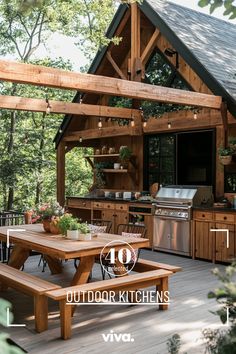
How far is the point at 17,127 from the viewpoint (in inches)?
510

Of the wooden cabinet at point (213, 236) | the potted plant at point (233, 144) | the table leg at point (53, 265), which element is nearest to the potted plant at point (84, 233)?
the table leg at point (53, 265)

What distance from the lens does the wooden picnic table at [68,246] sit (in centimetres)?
409

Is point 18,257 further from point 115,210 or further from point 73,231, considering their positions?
point 115,210

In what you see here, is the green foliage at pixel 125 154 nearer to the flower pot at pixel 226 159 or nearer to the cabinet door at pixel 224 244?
the flower pot at pixel 226 159

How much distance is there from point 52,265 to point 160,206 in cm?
269

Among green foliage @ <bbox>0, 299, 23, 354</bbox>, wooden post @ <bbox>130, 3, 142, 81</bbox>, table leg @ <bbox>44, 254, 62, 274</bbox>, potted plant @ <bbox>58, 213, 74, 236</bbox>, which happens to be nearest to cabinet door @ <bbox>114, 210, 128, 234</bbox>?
table leg @ <bbox>44, 254, 62, 274</bbox>

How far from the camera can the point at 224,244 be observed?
22.2 feet

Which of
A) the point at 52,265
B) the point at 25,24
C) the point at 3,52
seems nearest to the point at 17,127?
the point at 3,52

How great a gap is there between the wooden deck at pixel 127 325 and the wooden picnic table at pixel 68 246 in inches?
17.7

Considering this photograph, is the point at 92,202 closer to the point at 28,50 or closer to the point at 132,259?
the point at 132,259

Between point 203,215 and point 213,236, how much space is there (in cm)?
41

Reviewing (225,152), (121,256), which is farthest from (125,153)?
(121,256)

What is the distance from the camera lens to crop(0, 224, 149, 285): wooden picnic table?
409 centimetres

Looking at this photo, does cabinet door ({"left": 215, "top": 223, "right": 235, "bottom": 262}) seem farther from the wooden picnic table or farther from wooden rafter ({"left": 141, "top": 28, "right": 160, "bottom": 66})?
wooden rafter ({"left": 141, "top": 28, "right": 160, "bottom": 66})
